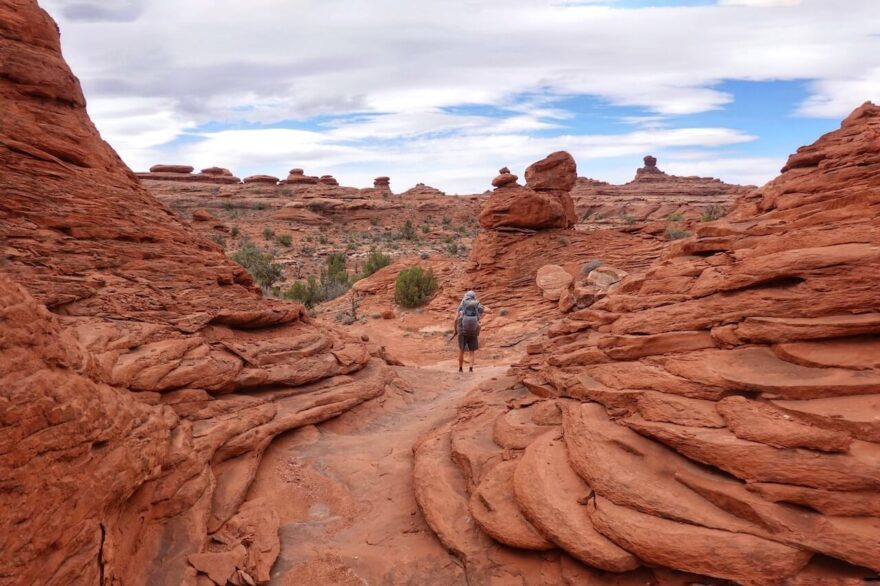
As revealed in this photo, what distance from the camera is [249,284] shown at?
30.2 ft

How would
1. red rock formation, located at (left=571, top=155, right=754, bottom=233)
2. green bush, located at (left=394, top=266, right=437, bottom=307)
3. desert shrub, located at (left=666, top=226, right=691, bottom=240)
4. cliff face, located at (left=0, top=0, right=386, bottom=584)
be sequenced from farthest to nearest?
red rock formation, located at (left=571, top=155, right=754, bottom=233) < green bush, located at (left=394, top=266, right=437, bottom=307) < desert shrub, located at (left=666, top=226, right=691, bottom=240) < cliff face, located at (left=0, top=0, right=386, bottom=584)

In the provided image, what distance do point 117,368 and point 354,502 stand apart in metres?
2.87

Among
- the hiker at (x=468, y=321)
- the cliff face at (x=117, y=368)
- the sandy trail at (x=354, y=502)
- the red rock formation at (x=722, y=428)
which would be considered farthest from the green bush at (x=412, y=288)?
the red rock formation at (x=722, y=428)

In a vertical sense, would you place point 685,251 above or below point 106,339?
above

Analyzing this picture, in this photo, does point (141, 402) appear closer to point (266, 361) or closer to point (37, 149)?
point (266, 361)

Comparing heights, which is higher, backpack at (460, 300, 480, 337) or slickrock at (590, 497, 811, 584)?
backpack at (460, 300, 480, 337)

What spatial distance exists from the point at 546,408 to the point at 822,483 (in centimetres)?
298

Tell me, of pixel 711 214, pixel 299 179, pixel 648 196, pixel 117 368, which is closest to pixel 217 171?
pixel 299 179

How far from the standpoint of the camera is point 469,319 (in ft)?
41.1

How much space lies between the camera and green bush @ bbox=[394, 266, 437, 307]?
21.8 m

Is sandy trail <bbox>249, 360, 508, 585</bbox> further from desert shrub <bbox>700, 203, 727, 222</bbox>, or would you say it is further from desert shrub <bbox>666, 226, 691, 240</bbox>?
desert shrub <bbox>700, 203, 727, 222</bbox>

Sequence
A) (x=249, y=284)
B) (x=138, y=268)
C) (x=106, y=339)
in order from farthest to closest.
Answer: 1. (x=249, y=284)
2. (x=138, y=268)
3. (x=106, y=339)

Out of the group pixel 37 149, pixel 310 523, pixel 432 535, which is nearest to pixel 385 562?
pixel 432 535

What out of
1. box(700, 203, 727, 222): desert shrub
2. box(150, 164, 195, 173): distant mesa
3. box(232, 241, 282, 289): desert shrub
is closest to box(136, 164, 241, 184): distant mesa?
box(150, 164, 195, 173): distant mesa
